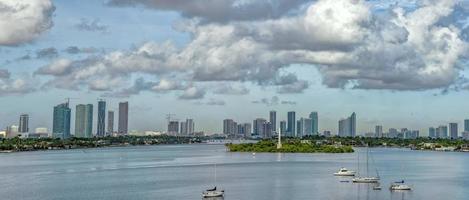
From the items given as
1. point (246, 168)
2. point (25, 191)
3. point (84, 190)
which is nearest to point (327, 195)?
point (84, 190)

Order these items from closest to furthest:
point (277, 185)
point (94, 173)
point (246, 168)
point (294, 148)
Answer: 1. point (277, 185)
2. point (94, 173)
3. point (246, 168)
4. point (294, 148)

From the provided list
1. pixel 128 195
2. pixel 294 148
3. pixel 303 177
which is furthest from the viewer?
pixel 294 148

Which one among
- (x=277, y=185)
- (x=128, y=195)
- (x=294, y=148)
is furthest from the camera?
(x=294, y=148)

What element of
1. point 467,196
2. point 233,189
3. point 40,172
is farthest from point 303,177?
point 40,172

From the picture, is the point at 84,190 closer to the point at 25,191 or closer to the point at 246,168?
the point at 25,191

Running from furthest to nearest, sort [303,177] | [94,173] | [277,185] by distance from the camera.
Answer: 1. [94,173]
2. [303,177]
3. [277,185]

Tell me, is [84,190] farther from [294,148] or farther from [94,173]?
[294,148]

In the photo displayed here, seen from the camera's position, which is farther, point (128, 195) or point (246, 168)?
point (246, 168)

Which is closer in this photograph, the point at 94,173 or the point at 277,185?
the point at 277,185
